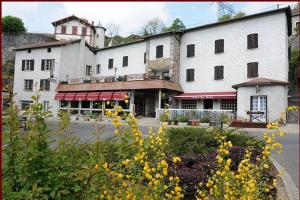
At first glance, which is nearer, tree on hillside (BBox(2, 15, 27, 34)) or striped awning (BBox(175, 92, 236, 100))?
striped awning (BBox(175, 92, 236, 100))

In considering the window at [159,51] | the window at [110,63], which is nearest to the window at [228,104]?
the window at [159,51]

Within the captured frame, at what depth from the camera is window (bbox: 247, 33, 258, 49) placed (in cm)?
2755

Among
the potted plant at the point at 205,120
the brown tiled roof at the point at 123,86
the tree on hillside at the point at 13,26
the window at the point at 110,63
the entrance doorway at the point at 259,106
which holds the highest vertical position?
the tree on hillside at the point at 13,26

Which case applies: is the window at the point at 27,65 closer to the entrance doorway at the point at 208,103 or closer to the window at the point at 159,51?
the window at the point at 159,51

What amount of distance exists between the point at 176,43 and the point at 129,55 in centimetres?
805

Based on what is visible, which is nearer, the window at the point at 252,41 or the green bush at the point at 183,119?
the green bush at the point at 183,119

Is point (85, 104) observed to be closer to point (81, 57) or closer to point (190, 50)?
point (81, 57)

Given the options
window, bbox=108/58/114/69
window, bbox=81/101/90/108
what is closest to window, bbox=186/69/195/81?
window, bbox=108/58/114/69

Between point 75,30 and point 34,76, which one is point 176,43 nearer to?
point 34,76

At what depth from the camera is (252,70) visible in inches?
1082

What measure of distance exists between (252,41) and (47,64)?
91.1 feet

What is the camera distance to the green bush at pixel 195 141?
23.1 feet

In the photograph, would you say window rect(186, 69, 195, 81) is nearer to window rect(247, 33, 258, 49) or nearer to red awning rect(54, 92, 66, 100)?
window rect(247, 33, 258, 49)

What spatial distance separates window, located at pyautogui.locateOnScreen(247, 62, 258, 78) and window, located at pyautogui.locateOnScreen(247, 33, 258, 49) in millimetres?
→ 1712
